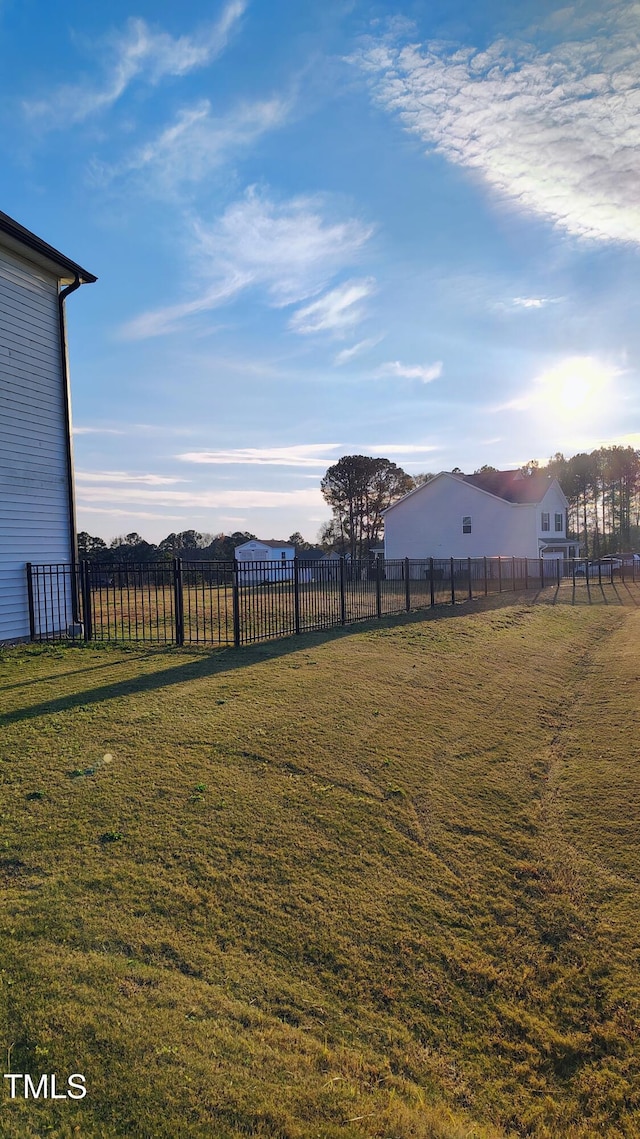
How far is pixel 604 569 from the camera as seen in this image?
148 ft

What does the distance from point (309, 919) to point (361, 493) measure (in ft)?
170

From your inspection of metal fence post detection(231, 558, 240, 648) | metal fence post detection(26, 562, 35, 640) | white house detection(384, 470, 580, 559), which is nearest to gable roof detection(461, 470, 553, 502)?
white house detection(384, 470, 580, 559)

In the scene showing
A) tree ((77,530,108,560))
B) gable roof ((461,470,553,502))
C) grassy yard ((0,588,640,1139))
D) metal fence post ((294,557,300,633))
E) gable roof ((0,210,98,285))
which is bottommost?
grassy yard ((0,588,640,1139))

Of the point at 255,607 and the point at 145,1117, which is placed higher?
the point at 255,607

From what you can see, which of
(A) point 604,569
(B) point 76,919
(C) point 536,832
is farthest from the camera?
(A) point 604,569

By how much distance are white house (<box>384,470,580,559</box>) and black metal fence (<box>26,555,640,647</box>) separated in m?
20.6

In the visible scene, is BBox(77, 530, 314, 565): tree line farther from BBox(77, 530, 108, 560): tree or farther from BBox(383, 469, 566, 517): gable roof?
BBox(383, 469, 566, 517): gable roof

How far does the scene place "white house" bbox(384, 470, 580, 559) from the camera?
113 ft

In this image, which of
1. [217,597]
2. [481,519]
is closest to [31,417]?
[217,597]

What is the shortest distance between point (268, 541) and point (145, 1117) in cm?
4848

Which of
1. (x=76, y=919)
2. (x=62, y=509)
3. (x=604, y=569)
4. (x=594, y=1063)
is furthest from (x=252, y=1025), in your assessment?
(x=604, y=569)

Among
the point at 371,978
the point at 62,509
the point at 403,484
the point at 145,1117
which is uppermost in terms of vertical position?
the point at 403,484

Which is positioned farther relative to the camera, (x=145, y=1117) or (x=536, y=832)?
(x=536, y=832)

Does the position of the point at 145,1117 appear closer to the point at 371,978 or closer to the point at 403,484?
the point at 371,978
